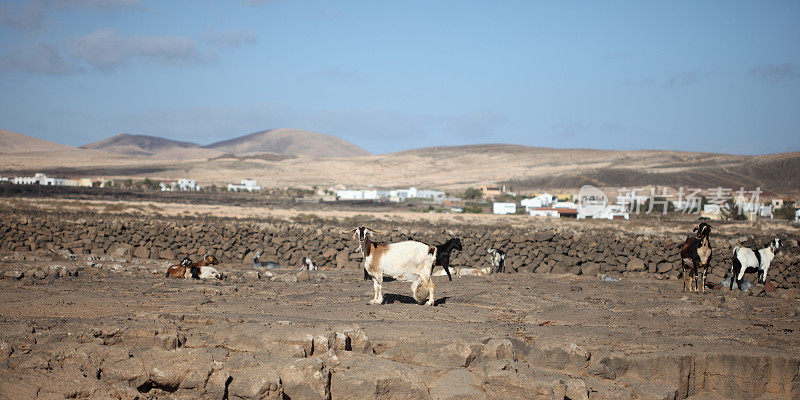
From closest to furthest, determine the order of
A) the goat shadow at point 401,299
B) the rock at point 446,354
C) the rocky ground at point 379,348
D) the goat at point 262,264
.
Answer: the rocky ground at point 379,348
the rock at point 446,354
the goat shadow at point 401,299
the goat at point 262,264

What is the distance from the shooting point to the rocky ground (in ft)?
28.9

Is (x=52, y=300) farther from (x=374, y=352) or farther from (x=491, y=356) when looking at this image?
(x=491, y=356)

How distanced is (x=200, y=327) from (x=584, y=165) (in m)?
140

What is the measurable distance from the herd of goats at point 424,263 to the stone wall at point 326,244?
901 millimetres

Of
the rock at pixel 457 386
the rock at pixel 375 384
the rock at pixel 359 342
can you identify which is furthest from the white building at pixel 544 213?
the rock at pixel 375 384

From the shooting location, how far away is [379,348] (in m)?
10.3

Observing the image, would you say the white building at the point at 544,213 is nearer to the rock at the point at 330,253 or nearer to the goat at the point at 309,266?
the rock at the point at 330,253

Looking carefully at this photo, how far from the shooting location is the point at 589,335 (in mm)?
11312

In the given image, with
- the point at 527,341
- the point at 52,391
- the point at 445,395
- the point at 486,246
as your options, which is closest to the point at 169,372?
the point at 52,391

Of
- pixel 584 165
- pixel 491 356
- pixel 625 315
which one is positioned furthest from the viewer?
pixel 584 165

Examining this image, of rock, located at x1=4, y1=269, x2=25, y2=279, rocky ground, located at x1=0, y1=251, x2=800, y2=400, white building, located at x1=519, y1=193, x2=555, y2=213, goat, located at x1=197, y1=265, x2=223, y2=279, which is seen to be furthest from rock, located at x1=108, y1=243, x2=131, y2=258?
white building, located at x1=519, y1=193, x2=555, y2=213

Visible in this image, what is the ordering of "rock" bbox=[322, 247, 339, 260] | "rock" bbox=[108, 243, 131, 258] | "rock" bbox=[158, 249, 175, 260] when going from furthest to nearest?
"rock" bbox=[158, 249, 175, 260]
"rock" bbox=[108, 243, 131, 258]
"rock" bbox=[322, 247, 339, 260]

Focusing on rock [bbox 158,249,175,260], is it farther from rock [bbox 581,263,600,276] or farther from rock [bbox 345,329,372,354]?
rock [bbox 345,329,372,354]

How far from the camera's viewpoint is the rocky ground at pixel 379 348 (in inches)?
346
